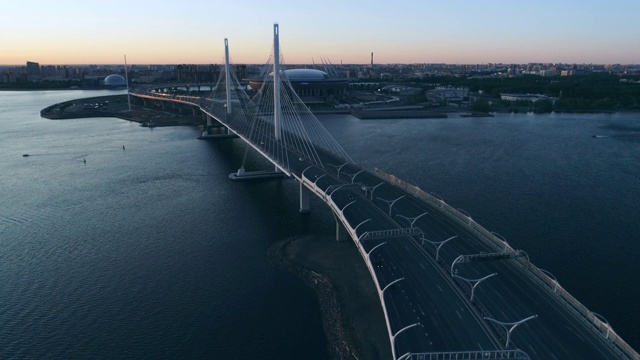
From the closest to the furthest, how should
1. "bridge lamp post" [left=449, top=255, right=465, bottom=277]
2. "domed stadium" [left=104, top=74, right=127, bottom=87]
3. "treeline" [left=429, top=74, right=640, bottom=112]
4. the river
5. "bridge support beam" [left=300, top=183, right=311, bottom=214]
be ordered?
1. "bridge lamp post" [left=449, top=255, right=465, bottom=277]
2. the river
3. "bridge support beam" [left=300, top=183, right=311, bottom=214]
4. "treeline" [left=429, top=74, right=640, bottom=112]
5. "domed stadium" [left=104, top=74, right=127, bottom=87]

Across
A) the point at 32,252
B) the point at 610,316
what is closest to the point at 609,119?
the point at 610,316

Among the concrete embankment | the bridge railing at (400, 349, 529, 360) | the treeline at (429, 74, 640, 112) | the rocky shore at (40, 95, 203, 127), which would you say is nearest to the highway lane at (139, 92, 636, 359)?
the bridge railing at (400, 349, 529, 360)

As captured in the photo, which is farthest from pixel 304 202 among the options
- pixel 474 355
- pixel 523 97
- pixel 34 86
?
pixel 34 86

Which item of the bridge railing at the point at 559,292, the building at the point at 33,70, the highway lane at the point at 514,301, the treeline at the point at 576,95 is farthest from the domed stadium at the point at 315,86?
the building at the point at 33,70

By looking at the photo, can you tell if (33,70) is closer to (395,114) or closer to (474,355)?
(395,114)

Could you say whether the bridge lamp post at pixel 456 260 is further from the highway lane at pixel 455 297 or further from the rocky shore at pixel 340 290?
the rocky shore at pixel 340 290

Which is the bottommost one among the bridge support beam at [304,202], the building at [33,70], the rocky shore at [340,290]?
the rocky shore at [340,290]

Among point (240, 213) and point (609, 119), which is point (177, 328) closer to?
point (240, 213)

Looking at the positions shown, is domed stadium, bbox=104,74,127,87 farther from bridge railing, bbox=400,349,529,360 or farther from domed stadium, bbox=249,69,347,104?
bridge railing, bbox=400,349,529,360
